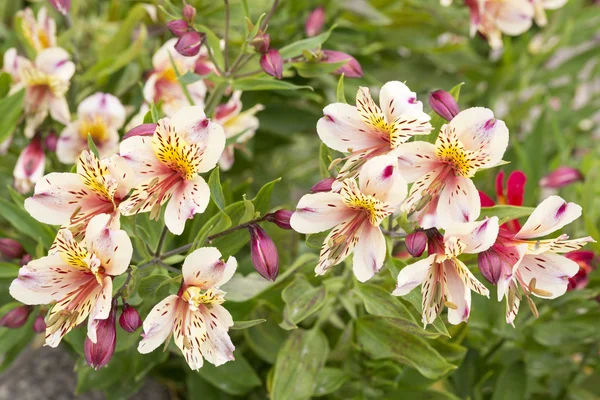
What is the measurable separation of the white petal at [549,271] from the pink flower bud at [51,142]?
566 millimetres

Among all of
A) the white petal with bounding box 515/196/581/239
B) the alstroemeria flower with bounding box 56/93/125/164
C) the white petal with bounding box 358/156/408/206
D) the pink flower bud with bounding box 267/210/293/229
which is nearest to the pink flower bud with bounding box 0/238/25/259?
the alstroemeria flower with bounding box 56/93/125/164

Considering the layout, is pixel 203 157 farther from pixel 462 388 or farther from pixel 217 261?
pixel 462 388

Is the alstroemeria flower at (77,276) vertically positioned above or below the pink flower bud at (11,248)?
above

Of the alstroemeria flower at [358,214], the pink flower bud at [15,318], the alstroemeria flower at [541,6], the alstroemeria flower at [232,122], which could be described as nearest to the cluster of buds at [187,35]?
the alstroemeria flower at [232,122]

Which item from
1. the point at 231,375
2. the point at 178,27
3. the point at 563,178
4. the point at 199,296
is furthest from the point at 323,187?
the point at 563,178

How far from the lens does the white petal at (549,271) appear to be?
0.59 meters

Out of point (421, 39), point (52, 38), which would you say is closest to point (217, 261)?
point (52, 38)

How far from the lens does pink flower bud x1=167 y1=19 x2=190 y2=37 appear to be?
0.69 meters

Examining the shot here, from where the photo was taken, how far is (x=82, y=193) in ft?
1.92

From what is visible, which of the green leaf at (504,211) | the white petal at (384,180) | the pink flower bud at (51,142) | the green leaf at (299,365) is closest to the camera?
the white petal at (384,180)

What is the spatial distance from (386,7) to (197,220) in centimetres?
62

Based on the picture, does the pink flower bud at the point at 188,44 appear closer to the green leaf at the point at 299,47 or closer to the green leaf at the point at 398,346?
the green leaf at the point at 299,47

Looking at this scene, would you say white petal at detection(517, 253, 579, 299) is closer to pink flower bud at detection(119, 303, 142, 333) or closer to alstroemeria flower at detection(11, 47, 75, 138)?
pink flower bud at detection(119, 303, 142, 333)

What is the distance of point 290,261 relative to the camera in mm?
916
